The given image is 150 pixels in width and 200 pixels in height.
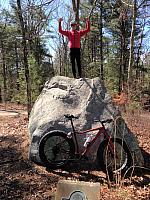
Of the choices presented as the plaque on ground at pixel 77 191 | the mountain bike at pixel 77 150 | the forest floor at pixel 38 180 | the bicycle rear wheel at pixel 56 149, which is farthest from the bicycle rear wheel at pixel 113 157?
the plaque on ground at pixel 77 191

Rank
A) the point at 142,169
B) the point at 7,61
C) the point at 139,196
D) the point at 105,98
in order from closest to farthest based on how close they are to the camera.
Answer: the point at 139,196 < the point at 142,169 < the point at 105,98 < the point at 7,61

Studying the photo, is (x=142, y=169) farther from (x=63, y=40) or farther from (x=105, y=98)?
(x=63, y=40)

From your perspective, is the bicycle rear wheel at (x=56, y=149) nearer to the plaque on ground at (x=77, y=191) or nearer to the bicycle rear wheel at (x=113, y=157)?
the bicycle rear wheel at (x=113, y=157)

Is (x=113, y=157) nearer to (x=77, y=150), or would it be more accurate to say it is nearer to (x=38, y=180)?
(x=77, y=150)

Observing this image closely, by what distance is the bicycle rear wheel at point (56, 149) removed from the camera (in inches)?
252

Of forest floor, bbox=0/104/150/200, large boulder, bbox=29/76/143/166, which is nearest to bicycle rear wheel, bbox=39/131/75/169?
forest floor, bbox=0/104/150/200

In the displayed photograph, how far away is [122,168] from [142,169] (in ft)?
2.05

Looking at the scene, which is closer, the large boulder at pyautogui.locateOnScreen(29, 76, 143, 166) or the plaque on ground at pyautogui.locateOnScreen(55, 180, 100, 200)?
the plaque on ground at pyautogui.locateOnScreen(55, 180, 100, 200)

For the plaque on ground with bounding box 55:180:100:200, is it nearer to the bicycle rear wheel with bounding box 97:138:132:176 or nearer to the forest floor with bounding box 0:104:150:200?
the forest floor with bounding box 0:104:150:200

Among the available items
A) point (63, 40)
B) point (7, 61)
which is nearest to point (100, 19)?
point (63, 40)

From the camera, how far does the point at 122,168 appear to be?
6238 mm

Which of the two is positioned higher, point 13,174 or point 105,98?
point 105,98

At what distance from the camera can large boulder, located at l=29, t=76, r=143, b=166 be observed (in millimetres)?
6777

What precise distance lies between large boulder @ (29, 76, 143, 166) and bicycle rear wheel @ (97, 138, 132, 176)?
276mm
